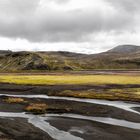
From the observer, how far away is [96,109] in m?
49.4

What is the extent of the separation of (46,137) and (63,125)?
6.30 meters

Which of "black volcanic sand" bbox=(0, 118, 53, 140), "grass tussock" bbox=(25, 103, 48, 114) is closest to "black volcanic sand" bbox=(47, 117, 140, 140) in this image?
"black volcanic sand" bbox=(0, 118, 53, 140)

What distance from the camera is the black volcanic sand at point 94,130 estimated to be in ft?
107

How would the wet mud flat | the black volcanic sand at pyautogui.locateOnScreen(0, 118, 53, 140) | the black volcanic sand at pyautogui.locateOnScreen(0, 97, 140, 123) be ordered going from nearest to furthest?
the black volcanic sand at pyautogui.locateOnScreen(0, 118, 53, 140), the wet mud flat, the black volcanic sand at pyautogui.locateOnScreen(0, 97, 140, 123)

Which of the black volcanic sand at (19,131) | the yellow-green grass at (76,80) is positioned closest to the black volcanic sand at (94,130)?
the black volcanic sand at (19,131)

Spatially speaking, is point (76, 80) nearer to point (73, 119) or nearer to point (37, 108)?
point (37, 108)

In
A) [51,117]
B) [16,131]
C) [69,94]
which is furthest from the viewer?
[69,94]

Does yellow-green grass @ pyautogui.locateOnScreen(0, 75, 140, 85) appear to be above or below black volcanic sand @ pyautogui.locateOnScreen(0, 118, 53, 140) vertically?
above

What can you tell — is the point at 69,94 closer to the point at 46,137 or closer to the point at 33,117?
the point at 33,117

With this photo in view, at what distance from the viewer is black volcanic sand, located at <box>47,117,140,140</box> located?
107 ft

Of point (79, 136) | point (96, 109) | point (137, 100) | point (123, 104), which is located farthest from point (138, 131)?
point (137, 100)

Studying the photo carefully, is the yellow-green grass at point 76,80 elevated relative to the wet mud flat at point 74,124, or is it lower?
elevated

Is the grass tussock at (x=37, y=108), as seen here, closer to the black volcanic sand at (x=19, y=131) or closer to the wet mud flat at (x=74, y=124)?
the wet mud flat at (x=74, y=124)

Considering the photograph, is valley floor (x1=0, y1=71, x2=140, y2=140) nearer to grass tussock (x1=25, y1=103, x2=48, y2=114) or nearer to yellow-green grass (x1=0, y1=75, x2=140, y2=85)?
grass tussock (x1=25, y1=103, x2=48, y2=114)
